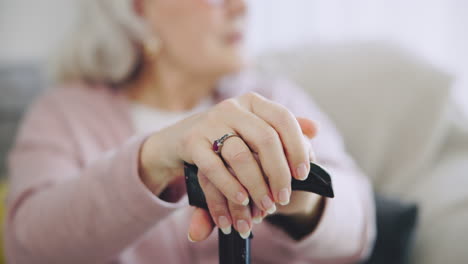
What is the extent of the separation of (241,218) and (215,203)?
0.03 m

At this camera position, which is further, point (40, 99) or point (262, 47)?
point (262, 47)

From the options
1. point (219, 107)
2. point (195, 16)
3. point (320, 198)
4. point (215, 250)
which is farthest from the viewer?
point (195, 16)

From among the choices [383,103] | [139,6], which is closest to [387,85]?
[383,103]

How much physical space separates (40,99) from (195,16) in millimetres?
441

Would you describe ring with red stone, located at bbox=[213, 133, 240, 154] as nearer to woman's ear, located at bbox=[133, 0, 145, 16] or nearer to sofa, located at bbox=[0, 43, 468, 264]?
sofa, located at bbox=[0, 43, 468, 264]

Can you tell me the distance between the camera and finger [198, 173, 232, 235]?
50 cm

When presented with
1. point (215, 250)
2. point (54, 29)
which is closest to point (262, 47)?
point (54, 29)

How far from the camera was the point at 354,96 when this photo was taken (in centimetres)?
126

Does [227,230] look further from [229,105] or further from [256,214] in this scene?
[229,105]

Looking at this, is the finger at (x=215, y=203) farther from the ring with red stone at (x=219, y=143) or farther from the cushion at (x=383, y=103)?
the cushion at (x=383, y=103)

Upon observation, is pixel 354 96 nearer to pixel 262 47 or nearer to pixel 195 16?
pixel 195 16

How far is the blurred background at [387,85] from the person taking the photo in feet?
3.11

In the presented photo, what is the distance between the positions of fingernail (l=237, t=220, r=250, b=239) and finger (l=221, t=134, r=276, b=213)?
0.09 feet

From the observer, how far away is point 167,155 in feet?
1.92
